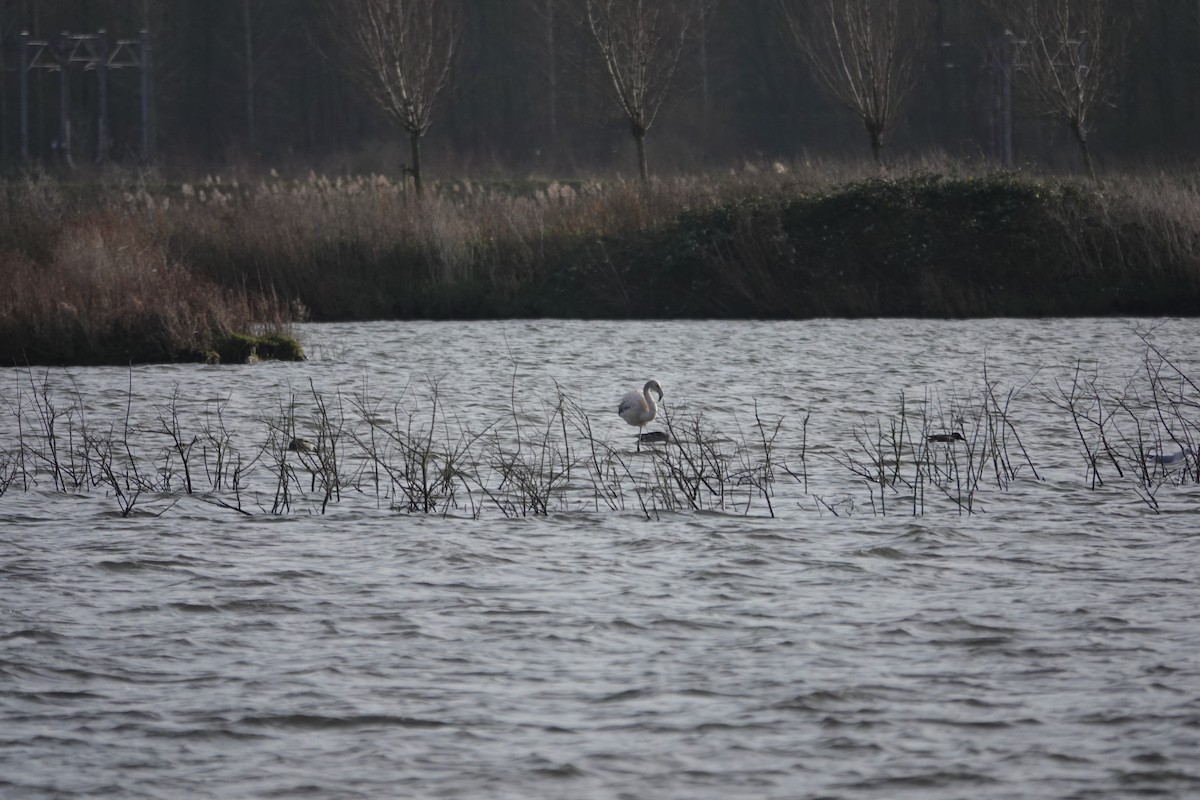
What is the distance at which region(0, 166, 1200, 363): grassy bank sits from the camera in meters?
22.5

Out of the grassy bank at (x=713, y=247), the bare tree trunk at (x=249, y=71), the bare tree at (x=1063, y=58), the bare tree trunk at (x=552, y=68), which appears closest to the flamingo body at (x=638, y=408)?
the grassy bank at (x=713, y=247)

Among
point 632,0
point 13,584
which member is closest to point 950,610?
point 13,584

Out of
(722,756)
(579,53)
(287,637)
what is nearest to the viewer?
(722,756)

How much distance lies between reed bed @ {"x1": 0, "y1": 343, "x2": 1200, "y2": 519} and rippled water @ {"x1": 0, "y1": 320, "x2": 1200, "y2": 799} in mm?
86

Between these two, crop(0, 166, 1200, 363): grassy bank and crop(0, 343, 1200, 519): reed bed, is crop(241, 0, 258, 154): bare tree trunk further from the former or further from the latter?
crop(0, 343, 1200, 519): reed bed

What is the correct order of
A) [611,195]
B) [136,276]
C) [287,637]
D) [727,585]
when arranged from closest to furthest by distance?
[287,637] → [727,585] → [136,276] → [611,195]

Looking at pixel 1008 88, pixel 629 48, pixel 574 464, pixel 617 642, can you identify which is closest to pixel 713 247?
pixel 629 48

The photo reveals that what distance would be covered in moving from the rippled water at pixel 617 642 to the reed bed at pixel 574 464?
0.09 meters

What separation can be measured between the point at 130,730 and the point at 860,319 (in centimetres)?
1844

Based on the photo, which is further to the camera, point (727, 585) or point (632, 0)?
point (632, 0)

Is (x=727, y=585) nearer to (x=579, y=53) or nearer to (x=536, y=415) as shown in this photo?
(x=536, y=415)

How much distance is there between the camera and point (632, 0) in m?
29.5

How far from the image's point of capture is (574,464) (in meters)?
10.6

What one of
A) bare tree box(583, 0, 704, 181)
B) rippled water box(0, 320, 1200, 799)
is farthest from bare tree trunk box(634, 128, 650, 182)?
rippled water box(0, 320, 1200, 799)
